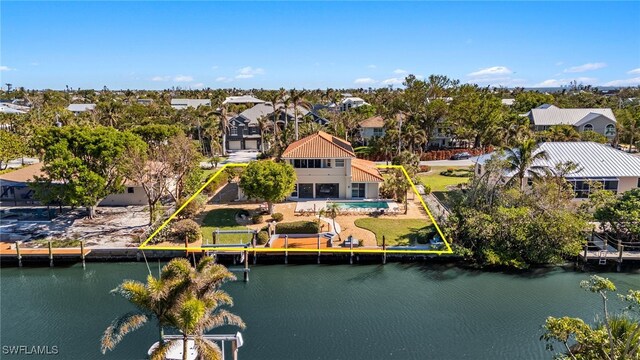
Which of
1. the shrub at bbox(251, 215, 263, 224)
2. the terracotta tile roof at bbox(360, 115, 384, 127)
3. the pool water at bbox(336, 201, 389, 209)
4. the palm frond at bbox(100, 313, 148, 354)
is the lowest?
the shrub at bbox(251, 215, 263, 224)

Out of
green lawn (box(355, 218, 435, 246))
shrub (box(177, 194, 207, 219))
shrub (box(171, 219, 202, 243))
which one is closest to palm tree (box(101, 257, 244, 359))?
shrub (box(171, 219, 202, 243))

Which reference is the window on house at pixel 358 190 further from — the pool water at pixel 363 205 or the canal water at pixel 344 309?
the canal water at pixel 344 309

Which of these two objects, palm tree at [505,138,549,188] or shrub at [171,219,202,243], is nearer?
shrub at [171,219,202,243]

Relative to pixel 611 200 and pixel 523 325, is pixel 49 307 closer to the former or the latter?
pixel 523 325

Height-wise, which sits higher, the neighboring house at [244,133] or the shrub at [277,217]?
the neighboring house at [244,133]

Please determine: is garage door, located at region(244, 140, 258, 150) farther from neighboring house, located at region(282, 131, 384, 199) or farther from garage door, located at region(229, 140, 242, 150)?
neighboring house, located at region(282, 131, 384, 199)

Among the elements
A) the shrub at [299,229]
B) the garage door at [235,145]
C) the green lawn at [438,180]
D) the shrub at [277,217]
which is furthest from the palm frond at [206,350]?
the garage door at [235,145]

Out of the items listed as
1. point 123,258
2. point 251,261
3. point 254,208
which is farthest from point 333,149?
point 123,258
